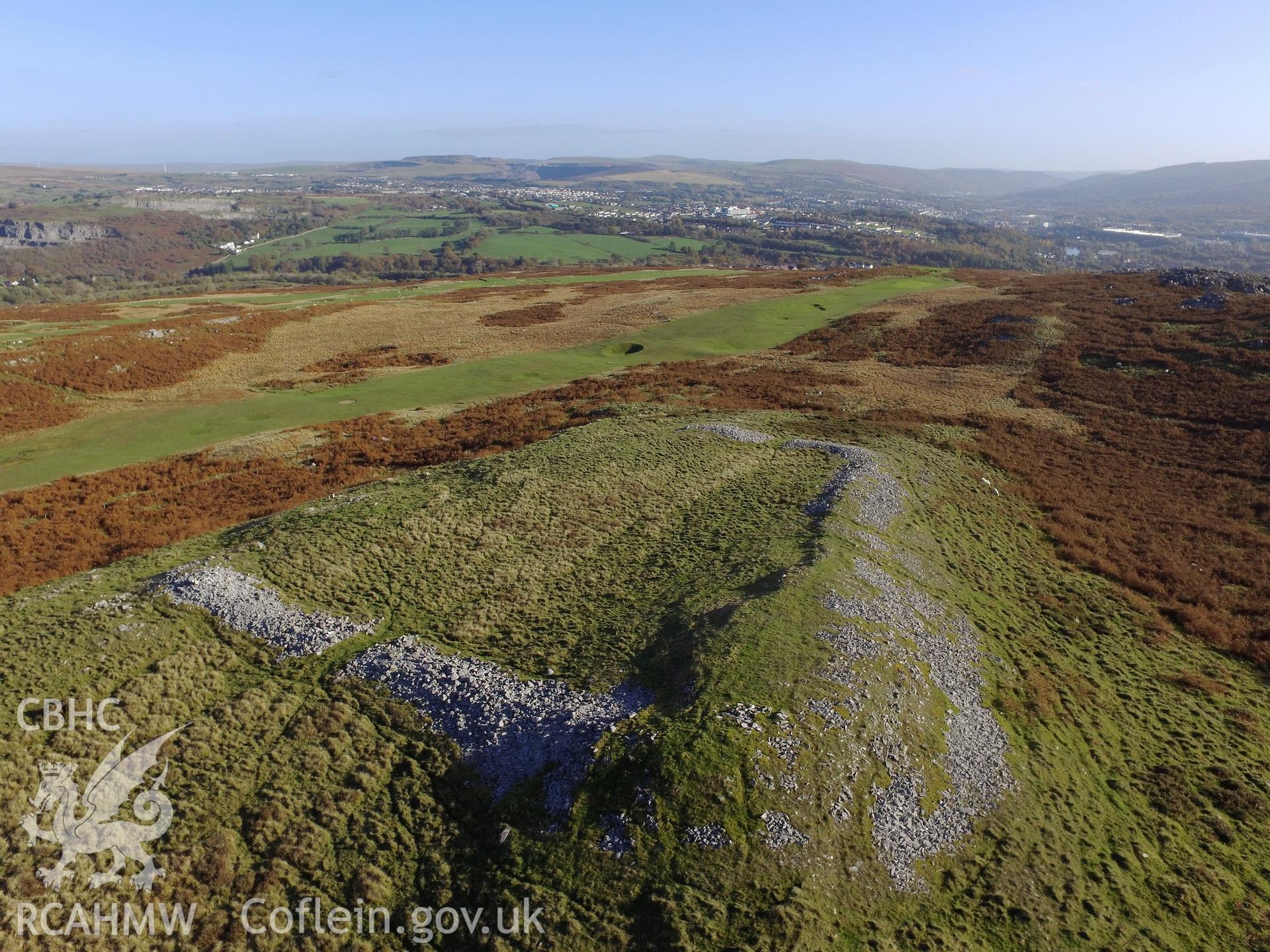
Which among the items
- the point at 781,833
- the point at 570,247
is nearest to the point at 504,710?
the point at 781,833

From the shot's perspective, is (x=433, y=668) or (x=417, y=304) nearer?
(x=433, y=668)

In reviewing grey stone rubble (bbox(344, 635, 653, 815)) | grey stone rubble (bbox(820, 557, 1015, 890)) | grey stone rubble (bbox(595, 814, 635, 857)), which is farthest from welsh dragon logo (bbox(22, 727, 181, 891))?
grey stone rubble (bbox(820, 557, 1015, 890))

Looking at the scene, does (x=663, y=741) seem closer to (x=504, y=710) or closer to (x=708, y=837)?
(x=708, y=837)

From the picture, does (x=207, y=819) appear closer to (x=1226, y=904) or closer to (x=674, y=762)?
(x=674, y=762)

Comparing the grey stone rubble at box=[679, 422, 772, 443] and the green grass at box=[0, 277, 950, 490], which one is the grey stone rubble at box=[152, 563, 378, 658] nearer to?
the green grass at box=[0, 277, 950, 490]

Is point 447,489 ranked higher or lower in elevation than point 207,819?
higher

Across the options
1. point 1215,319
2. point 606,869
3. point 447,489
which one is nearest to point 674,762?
point 606,869
